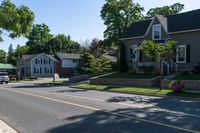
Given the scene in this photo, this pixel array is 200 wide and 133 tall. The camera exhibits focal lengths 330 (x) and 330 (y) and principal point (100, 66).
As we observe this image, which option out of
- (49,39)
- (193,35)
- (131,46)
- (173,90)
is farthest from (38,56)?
(173,90)

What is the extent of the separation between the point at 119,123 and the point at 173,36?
27.8 meters

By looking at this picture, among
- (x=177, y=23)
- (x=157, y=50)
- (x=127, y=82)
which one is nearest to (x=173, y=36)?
(x=177, y=23)

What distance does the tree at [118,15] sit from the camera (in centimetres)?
5288

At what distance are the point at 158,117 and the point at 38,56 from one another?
73094 millimetres

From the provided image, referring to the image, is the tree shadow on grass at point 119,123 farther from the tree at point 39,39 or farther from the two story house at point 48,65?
the tree at point 39,39

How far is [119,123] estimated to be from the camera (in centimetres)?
1130

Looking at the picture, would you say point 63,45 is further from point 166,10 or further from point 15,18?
point 15,18

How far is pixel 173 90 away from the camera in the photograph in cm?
2339

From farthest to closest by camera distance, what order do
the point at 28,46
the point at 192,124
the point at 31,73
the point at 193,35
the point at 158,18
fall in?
the point at 28,46 → the point at 31,73 → the point at 158,18 → the point at 193,35 → the point at 192,124

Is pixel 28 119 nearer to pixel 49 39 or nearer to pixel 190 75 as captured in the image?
pixel 190 75

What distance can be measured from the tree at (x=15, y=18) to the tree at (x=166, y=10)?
48.7 meters

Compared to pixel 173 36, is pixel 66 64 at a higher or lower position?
lower

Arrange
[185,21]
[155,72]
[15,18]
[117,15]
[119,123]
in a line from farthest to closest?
[117,15] → [185,21] → [155,72] → [15,18] → [119,123]

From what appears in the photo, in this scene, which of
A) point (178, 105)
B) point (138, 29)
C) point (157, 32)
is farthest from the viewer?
point (138, 29)
